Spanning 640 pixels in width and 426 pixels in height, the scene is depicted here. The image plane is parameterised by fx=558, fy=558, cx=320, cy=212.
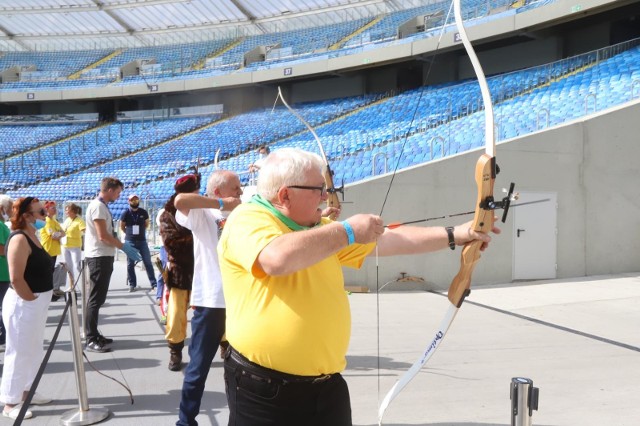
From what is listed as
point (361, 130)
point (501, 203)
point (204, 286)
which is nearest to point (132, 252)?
point (204, 286)

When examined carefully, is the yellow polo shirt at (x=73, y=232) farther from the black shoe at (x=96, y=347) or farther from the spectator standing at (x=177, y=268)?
the spectator standing at (x=177, y=268)

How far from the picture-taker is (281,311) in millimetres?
1820

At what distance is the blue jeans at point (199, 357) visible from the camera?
121 inches

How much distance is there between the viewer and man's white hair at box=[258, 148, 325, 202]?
1.82m

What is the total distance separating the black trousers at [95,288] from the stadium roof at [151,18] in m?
25.7

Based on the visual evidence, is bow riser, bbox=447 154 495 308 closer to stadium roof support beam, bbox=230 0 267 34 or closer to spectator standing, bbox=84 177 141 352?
spectator standing, bbox=84 177 141 352

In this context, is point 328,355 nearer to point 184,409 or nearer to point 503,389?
point 184,409

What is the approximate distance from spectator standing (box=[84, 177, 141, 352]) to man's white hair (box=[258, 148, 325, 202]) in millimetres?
3798

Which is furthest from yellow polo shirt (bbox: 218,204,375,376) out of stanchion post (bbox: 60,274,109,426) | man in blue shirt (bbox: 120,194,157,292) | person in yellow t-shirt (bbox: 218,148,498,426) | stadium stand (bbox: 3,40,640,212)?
stadium stand (bbox: 3,40,640,212)

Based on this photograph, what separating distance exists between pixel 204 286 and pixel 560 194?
8.14 meters

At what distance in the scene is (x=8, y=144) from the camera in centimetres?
3089

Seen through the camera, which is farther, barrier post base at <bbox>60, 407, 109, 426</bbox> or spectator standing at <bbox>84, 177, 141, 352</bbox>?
spectator standing at <bbox>84, 177, 141, 352</bbox>

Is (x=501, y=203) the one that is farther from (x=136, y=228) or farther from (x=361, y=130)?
(x=361, y=130)

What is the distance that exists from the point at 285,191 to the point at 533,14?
1817 centimetres
